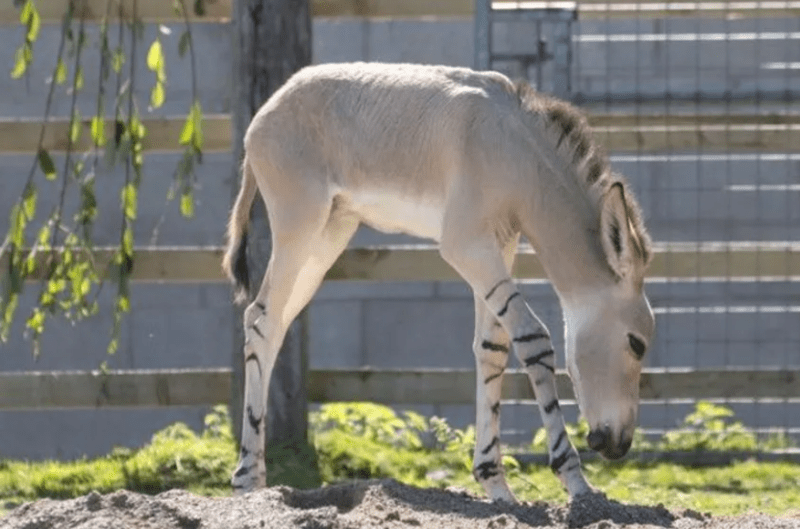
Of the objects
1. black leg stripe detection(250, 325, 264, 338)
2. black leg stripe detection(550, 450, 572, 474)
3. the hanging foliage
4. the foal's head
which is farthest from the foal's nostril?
the hanging foliage

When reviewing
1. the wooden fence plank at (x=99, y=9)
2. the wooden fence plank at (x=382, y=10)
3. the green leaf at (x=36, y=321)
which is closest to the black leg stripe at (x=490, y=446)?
the green leaf at (x=36, y=321)

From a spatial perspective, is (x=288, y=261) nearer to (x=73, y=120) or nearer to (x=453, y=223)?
(x=453, y=223)

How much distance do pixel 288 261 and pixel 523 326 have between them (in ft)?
3.66

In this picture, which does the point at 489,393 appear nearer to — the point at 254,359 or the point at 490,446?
the point at 490,446

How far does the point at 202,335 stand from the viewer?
514 inches

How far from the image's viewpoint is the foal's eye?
7102 mm

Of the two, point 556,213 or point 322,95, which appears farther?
point 322,95

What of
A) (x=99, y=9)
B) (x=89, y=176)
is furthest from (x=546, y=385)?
(x=99, y=9)

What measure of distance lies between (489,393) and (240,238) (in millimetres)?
1335

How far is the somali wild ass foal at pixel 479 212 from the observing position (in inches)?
279

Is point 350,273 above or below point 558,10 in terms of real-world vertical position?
below

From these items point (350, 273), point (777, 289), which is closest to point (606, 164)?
point (350, 273)

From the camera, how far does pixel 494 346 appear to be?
7578 mm

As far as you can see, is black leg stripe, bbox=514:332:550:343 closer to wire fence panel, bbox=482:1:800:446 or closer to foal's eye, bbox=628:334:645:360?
foal's eye, bbox=628:334:645:360
